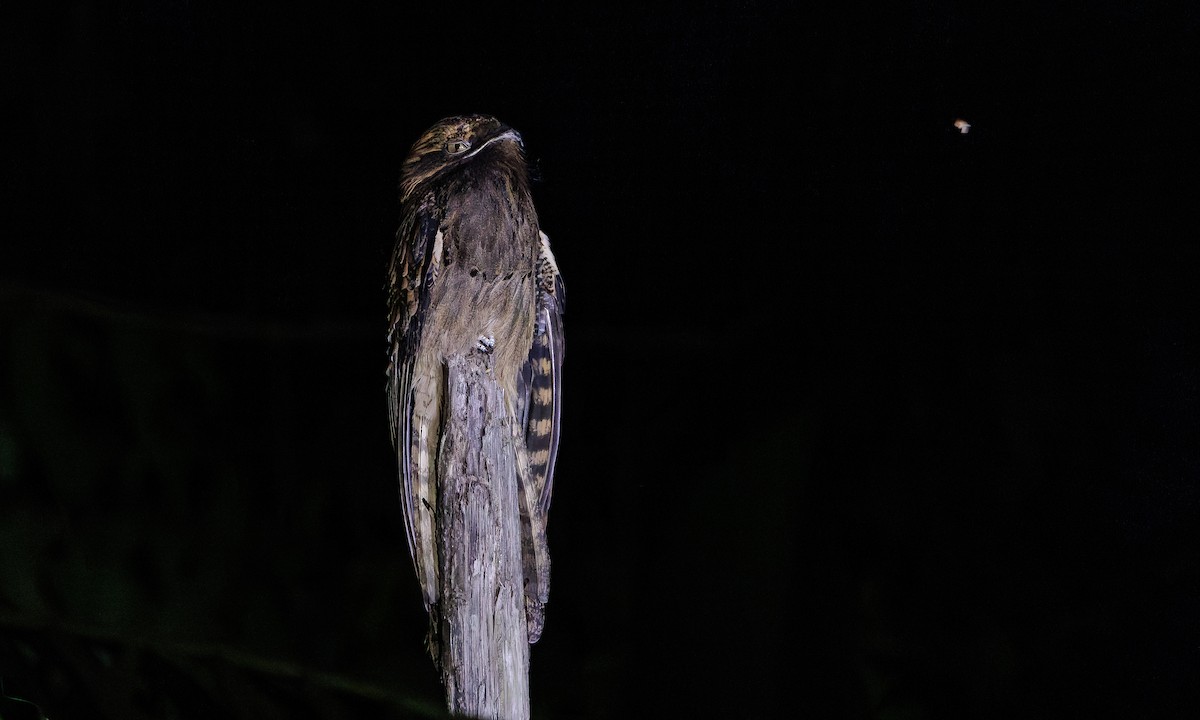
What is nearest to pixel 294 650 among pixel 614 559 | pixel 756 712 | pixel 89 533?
pixel 89 533

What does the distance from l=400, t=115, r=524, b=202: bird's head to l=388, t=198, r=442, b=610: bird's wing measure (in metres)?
0.08

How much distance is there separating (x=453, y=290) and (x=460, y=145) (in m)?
0.23

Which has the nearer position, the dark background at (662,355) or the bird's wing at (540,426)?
the dark background at (662,355)

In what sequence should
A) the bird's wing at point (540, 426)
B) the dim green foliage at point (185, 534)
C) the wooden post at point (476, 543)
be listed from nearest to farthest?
the wooden post at point (476, 543), the bird's wing at point (540, 426), the dim green foliage at point (185, 534)

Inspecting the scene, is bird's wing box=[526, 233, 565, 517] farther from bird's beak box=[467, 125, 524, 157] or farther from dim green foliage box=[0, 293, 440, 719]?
dim green foliage box=[0, 293, 440, 719]

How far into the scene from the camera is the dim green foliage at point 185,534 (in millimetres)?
1451

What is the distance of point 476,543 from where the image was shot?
1.04 metres

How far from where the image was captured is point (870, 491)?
1.22 m

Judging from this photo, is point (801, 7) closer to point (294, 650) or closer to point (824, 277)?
point (824, 277)

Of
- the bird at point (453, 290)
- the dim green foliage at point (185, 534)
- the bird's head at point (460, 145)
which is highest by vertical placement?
the bird's head at point (460, 145)

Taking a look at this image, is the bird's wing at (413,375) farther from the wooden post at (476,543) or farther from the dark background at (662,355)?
the dark background at (662,355)

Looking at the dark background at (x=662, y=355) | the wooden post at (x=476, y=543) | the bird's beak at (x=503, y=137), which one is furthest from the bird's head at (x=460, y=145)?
the wooden post at (x=476, y=543)

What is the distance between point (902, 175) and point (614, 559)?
898 mm

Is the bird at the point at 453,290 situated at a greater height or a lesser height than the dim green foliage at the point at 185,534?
greater
